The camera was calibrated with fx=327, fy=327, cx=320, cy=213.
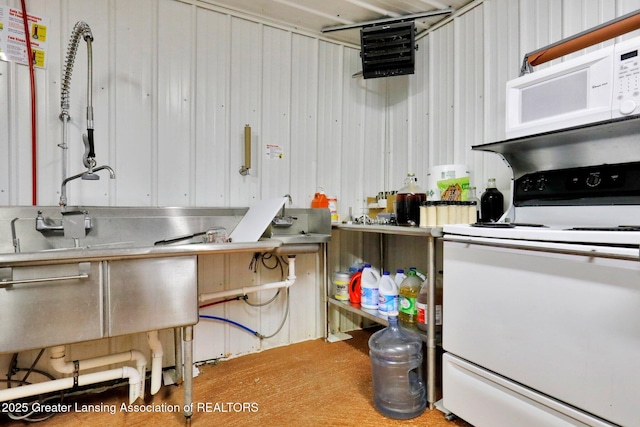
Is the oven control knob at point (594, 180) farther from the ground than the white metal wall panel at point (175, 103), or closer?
closer

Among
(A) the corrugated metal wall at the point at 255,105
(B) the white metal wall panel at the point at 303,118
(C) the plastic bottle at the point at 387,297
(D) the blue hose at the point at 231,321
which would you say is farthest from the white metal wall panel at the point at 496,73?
(D) the blue hose at the point at 231,321

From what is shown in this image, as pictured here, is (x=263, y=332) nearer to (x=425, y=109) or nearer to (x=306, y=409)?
(x=306, y=409)

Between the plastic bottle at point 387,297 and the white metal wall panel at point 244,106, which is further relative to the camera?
the white metal wall panel at point 244,106

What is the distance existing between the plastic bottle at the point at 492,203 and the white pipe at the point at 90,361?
1845 mm

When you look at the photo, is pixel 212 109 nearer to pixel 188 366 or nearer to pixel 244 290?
pixel 244 290

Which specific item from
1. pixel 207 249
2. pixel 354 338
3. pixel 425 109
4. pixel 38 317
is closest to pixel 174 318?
pixel 207 249

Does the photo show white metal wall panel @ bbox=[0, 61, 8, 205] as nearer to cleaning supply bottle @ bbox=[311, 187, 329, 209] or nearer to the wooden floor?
the wooden floor

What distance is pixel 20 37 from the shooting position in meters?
1.55

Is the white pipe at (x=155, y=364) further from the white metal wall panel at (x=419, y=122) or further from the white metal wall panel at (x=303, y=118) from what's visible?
the white metal wall panel at (x=419, y=122)

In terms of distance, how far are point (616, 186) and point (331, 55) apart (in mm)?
1842

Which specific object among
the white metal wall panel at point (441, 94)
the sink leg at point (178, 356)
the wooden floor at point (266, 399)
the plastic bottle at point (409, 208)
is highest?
the white metal wall panel at point (441, 94)

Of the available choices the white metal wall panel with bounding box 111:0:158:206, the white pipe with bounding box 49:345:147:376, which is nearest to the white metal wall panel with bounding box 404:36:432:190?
the white metal wall panel with bounding box 111:0:158:206

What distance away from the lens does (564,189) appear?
1.31 metres

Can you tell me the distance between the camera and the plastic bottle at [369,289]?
192 centimetres
